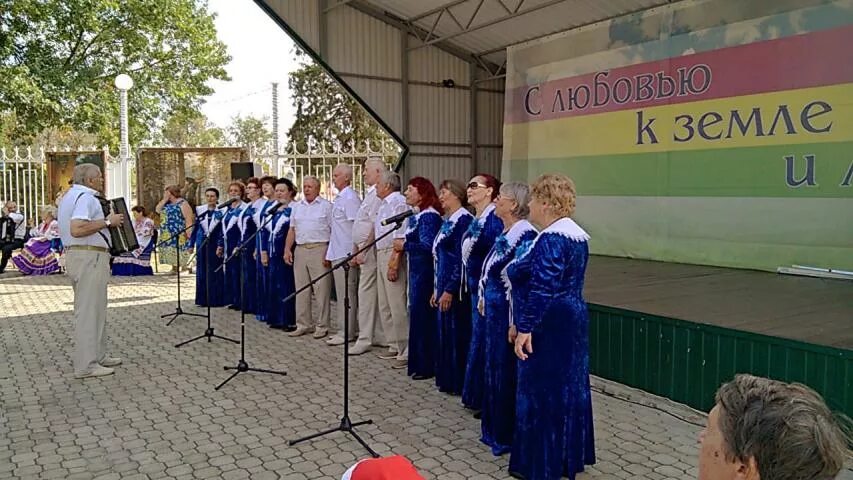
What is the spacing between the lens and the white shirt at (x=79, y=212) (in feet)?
15.6

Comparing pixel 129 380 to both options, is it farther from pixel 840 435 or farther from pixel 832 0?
pixel 832 0

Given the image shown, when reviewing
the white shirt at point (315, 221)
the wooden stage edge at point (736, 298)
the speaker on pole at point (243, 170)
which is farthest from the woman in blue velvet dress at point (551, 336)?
the speaker on pole at point (243, 170)

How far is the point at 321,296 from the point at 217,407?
206 cm

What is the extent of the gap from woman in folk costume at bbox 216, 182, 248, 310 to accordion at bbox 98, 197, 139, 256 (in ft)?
7.13

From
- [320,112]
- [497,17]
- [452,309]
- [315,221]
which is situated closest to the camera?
[452,309]

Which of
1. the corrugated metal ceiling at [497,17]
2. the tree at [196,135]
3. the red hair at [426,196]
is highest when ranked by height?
the tree at [196,135]

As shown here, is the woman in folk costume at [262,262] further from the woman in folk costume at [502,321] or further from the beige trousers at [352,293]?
the woman in folk costume at [502,321]

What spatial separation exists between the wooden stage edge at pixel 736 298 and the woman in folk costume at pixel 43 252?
906 centimetres

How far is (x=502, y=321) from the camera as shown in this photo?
3.47 m

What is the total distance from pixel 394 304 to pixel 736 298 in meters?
2.64

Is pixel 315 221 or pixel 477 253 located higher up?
pixel 315 221

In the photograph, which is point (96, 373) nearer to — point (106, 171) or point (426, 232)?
point (426, 232)

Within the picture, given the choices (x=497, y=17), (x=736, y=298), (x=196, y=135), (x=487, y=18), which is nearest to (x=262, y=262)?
(x=736, y=298)

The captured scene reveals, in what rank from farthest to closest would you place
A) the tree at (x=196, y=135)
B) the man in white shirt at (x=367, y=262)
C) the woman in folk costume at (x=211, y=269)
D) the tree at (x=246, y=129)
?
the tree at (x=246, y=129)
the tree at (x=196, y=135)
the woman in folk costume at (x=211, y=269)
the man in white shirt at (x=367, y=262)
